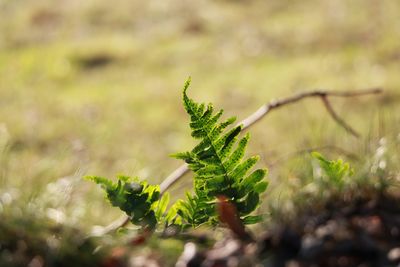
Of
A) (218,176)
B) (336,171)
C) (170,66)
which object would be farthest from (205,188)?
(170,66)

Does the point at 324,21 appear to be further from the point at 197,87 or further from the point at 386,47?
the point at 197,87

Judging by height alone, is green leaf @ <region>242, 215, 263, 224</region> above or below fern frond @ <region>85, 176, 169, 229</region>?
below

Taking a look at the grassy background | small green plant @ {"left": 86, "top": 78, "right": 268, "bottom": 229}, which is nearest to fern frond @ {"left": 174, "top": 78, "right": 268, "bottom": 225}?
small green plant @ {"left": 86, "top": 78, "right": 268, "bottom": 229}

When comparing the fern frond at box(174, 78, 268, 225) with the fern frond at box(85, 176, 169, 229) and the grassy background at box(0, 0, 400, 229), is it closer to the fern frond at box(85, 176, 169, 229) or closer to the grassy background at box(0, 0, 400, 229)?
the fern frond at box(85, 176, 169, 229)

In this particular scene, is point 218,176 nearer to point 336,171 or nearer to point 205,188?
point 205,188

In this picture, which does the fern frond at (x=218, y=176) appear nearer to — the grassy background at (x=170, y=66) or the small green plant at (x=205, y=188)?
the small green plant at (x=205, y=188)

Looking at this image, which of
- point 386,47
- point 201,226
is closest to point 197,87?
point 386,47
